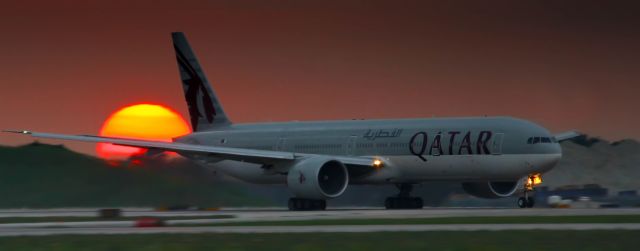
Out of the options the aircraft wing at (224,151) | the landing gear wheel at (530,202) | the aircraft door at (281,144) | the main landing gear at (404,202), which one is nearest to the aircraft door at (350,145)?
the aircraft wing at (224,151)

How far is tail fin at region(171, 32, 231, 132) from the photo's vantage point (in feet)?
260

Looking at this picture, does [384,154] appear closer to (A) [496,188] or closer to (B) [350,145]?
(B) [350,145]

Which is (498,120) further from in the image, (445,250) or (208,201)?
(445,250)

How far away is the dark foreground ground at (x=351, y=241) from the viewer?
33562 mm

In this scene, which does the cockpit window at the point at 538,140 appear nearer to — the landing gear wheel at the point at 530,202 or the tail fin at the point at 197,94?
the landing gear wheel at the point at 530,202

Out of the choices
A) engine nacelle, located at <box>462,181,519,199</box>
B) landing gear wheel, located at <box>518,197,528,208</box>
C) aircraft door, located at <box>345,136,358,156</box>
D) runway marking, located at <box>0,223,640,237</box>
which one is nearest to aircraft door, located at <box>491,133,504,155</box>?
landing gear wheel, located at <box>518,197,528,208</box>

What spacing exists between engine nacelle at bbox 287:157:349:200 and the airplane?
0.05 meters

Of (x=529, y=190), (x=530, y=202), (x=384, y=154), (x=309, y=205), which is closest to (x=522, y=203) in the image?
(x=530, y=202)

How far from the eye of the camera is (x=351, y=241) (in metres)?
35.6

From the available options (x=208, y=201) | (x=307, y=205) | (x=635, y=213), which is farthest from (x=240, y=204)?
(x=635, y=213)

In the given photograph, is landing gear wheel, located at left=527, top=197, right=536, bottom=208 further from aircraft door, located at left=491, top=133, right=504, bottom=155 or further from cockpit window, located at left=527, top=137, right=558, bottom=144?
cockpit window, located at left=527, top=137, right=558, bottom=144

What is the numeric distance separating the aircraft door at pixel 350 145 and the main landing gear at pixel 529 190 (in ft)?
31.7

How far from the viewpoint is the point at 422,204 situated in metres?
68.6

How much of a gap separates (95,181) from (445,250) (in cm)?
4727
